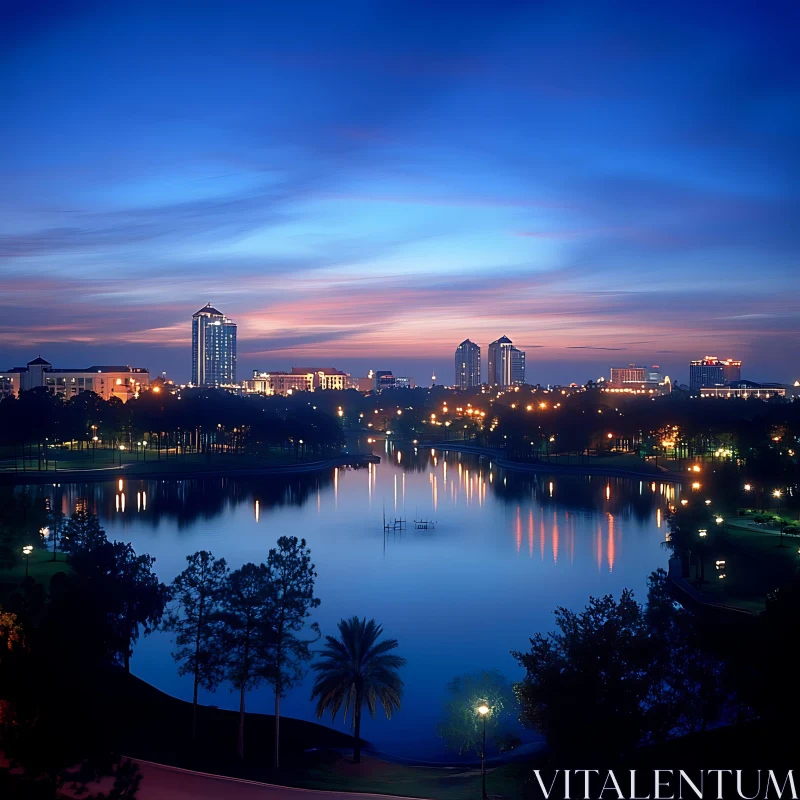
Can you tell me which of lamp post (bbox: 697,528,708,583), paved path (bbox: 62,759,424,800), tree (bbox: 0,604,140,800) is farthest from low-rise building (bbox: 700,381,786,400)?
tree (bbox: 0,604,140,800)

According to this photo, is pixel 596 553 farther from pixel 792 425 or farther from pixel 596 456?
pixel 596 456

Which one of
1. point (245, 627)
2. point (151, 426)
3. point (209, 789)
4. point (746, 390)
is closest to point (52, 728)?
point (209, 789)

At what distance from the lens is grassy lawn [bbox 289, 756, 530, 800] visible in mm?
9680

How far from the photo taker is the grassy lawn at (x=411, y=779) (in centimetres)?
968

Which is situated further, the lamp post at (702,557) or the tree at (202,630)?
the lamp post at (702,557)

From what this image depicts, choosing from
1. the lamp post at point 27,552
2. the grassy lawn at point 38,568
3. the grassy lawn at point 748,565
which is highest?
the lamp post at point 27,552

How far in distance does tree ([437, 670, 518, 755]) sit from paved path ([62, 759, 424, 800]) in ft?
10.9

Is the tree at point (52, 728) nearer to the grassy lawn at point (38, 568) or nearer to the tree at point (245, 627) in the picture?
the tree at point (245, 627)

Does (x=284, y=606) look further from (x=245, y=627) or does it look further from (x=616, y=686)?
(x=616, y=686)

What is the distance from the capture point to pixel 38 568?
19.3 m

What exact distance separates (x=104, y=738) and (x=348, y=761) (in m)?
4.44

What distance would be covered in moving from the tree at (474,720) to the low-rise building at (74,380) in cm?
10063

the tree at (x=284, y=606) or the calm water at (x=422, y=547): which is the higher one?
the tree at (x=284, y=606)

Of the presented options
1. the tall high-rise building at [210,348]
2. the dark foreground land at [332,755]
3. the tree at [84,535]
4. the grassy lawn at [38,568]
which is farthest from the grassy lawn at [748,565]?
the tall high-rise building at [210,348]
